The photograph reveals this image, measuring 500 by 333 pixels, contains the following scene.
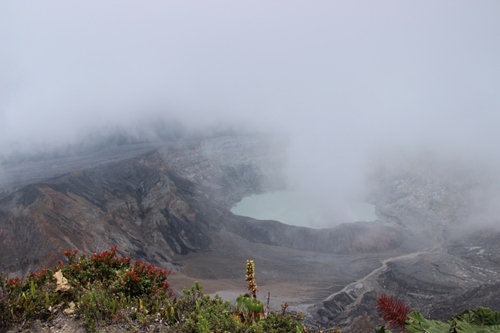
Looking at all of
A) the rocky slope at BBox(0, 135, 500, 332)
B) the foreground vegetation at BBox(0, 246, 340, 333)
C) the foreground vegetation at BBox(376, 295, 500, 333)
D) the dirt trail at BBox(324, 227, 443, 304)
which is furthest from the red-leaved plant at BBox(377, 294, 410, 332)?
the dirt trail at BBox(324, 227, 443, 304)

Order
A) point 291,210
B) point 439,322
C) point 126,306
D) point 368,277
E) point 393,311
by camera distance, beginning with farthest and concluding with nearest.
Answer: point 291,210
point 368,277
point 126,306
point 393,311
point 439,322

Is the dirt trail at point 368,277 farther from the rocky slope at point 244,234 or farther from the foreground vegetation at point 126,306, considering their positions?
the foreground vegetation at point 126,306

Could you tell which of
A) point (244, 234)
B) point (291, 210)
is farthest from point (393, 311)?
point (291, 210)

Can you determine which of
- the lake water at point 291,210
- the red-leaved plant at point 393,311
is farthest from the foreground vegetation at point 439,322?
the lake water at point 291,210

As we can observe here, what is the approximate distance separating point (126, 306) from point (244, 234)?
77178 millimetres

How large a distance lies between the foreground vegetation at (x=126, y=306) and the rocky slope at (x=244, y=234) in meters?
36.6

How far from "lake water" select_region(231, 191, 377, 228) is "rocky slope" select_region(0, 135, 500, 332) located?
4.17 m

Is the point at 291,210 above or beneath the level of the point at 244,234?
beneath

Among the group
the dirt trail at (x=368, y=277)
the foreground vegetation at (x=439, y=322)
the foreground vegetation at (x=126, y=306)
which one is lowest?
the dirt trail at (x=368, y=277)

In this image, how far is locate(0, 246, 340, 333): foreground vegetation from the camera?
858cm

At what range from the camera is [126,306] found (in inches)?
366

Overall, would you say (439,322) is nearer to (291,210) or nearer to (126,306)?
(126,306)

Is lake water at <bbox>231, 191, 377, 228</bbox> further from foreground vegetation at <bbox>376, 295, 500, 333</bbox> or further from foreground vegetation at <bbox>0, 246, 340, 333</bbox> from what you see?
foreground vegetation at <bbox>376, 295, 500, 333</bbox>

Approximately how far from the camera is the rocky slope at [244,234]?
52688 mm
